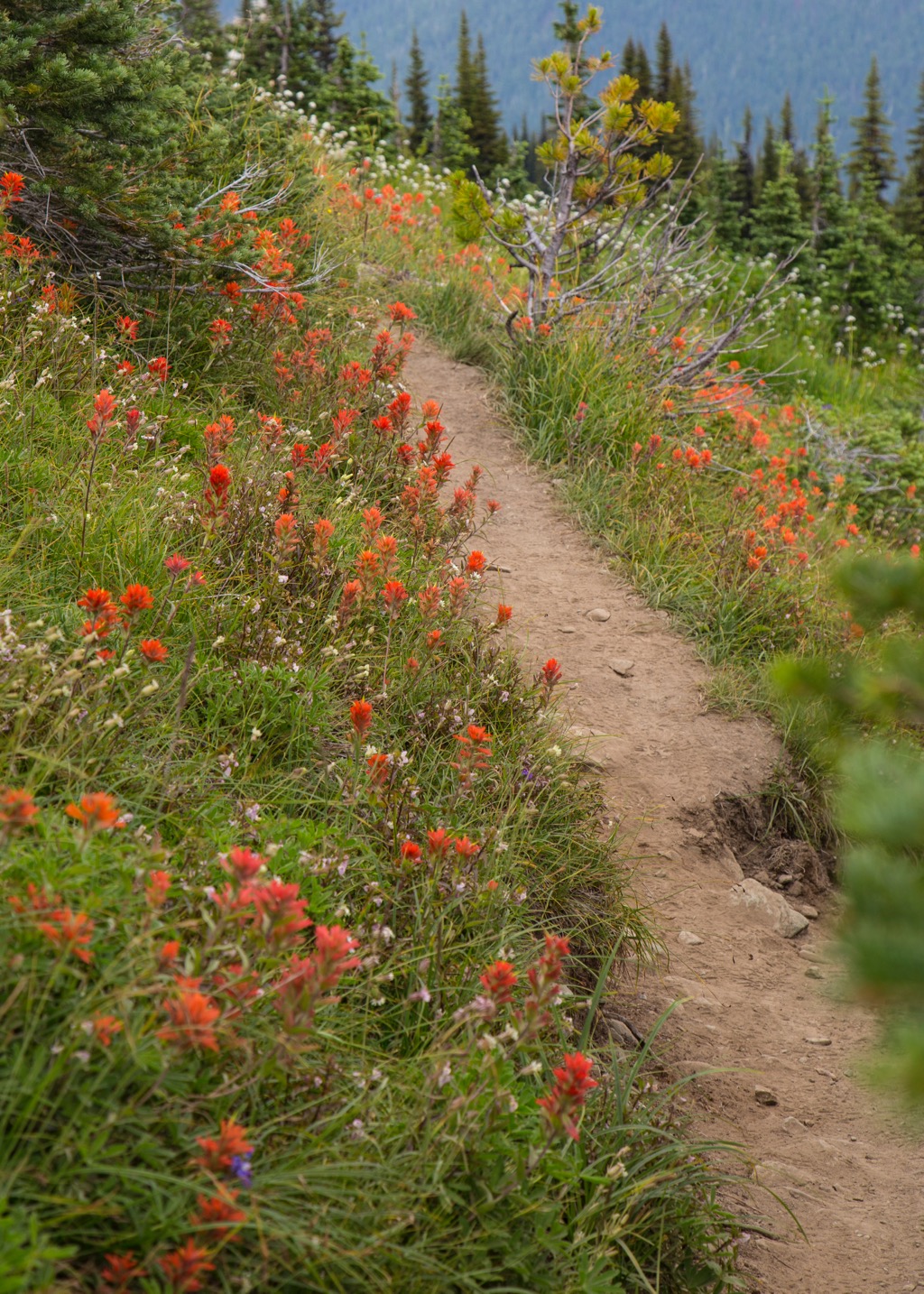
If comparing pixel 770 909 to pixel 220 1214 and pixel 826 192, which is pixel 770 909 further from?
pixel 826 192

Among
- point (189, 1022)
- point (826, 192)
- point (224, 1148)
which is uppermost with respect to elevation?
point (826, 192)

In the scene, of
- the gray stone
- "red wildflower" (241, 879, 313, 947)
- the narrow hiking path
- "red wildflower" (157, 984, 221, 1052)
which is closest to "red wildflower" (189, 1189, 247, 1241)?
"red wildflower" (157, 984, 221, 1052)

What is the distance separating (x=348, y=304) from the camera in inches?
308

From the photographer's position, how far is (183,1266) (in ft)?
4.94

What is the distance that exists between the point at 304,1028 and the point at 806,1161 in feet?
7.46

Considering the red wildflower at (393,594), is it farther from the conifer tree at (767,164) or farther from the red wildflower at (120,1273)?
the conifer tree at (767,164)

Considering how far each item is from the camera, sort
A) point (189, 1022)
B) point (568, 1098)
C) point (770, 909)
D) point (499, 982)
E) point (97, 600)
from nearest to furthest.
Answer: point (189, 1022), point (568, 1098), point (499, 982), point (97, 600), point (770, 909)

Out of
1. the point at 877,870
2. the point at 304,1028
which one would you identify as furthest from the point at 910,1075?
the point at 304,1028

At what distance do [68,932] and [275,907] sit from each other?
0.34 metres

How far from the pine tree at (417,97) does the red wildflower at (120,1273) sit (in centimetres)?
3220

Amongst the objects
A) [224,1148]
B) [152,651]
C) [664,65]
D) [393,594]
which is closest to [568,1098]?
[224,1148]

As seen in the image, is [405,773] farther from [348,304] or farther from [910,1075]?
[348,304]

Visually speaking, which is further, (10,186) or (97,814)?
→ (10,186)

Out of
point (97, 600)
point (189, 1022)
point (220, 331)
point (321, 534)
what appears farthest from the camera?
point (220, 331)
